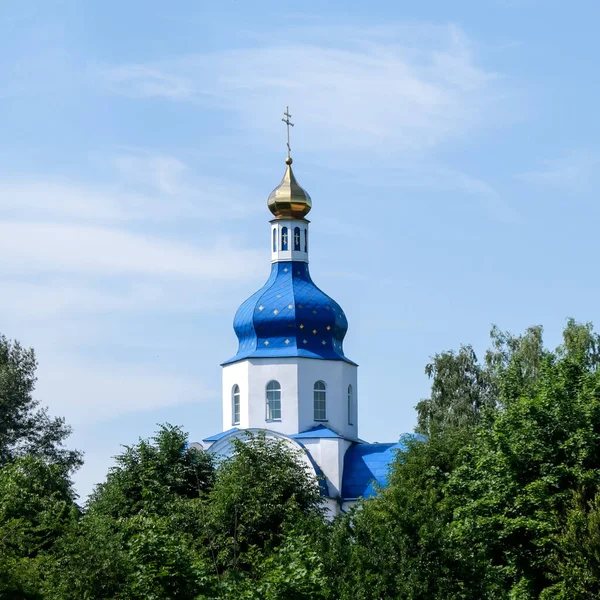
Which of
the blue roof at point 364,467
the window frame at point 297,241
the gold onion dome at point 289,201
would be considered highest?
the gold onion dome at point 289,201

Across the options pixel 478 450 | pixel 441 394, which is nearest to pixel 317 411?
pixel 441 394

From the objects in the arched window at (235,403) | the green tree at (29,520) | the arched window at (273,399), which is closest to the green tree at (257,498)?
the green tree at (29,520)

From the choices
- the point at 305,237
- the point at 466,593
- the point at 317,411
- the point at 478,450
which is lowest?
the point at 466,593

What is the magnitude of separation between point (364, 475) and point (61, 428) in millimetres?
10140

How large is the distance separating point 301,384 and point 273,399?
951 mm

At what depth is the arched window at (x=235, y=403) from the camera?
157 feet

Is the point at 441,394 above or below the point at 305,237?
below

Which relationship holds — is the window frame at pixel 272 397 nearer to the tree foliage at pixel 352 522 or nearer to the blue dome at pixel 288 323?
the blue dome at pixel 288 323

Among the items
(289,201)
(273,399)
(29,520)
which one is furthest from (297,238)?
(29,520)

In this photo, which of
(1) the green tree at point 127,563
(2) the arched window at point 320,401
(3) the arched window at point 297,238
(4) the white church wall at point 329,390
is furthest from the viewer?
(3) the arched window at point 297,238

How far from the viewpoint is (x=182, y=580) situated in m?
27.3

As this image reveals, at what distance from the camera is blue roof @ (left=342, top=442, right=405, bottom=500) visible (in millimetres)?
46438

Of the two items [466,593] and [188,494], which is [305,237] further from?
[466,593]

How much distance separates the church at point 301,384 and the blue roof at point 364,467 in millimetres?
30
